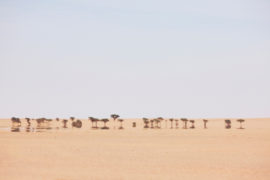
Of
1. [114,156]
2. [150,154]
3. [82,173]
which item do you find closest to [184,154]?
[150,154]

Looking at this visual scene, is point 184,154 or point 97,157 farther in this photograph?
point 184,154

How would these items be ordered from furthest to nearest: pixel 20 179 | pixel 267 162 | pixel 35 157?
pixel 35 157 < pixel 267 162 < pixel 20 179

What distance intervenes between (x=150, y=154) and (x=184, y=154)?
Answer: 2.61 metres

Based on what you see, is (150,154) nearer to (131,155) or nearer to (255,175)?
(131,155)

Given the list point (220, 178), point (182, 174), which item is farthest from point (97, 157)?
point (220, 178)

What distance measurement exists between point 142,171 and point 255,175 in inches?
230

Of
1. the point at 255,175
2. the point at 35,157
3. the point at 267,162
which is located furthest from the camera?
the point at 35,157

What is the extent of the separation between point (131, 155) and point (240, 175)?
33.1 ft

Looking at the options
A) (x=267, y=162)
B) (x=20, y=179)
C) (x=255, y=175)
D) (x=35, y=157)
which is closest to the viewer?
(x=20, y=179)

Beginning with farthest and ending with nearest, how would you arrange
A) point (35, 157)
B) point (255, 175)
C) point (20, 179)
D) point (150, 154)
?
point (150, 154)
point (35, 157)
point (255, 175)
point (20, 179)

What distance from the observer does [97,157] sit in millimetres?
25547

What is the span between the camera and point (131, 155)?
26953mm

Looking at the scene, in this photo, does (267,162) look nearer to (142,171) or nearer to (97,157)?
(142,171)

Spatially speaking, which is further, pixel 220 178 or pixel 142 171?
pixel 142 171
